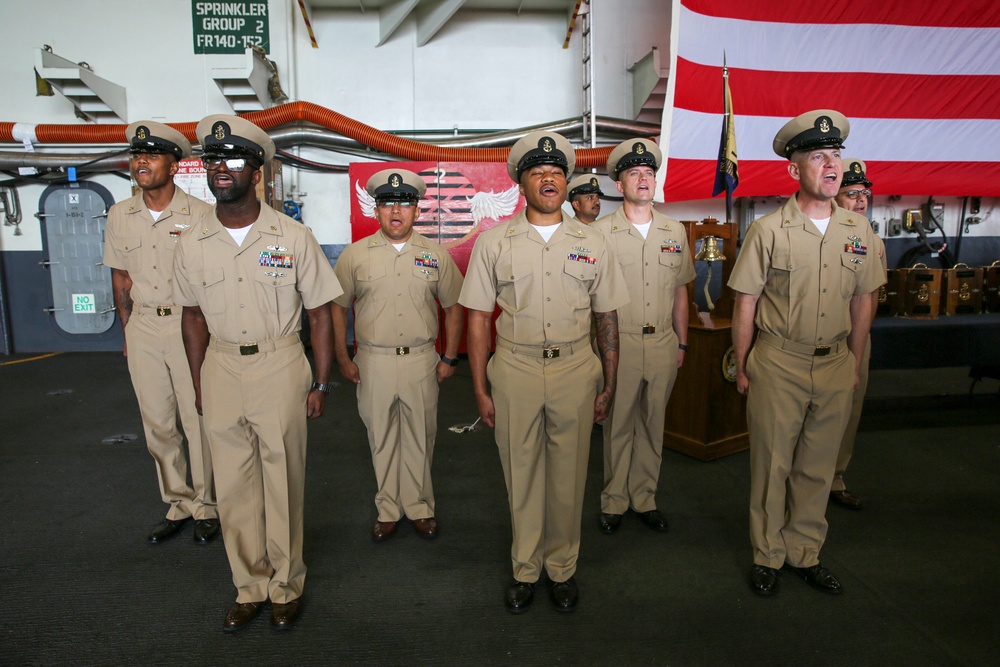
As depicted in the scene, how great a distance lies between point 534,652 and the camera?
1.94 metres

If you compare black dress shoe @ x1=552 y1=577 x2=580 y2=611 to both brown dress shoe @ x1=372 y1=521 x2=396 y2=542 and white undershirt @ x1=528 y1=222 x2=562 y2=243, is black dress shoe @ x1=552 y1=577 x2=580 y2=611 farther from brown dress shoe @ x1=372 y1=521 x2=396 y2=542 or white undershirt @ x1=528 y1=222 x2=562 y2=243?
white undershirt @ x1=528 y1=222 x2=562 y2=243

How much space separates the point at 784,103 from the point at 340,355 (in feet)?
17.1

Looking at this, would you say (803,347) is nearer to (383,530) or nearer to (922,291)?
(383,530)

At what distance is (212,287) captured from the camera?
1931 mm

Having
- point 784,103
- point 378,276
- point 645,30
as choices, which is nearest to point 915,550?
point 378,276

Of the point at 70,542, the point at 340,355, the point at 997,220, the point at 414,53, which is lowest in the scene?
the point at 70,542

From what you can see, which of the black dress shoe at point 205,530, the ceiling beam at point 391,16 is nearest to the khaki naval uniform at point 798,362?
the black dress shoe at point 205,530

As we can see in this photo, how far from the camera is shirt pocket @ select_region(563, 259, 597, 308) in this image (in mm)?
2055

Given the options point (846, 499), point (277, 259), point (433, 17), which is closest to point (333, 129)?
point (433, 17)

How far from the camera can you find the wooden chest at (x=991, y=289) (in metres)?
4.87

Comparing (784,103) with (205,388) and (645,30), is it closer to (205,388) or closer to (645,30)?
(645,30)

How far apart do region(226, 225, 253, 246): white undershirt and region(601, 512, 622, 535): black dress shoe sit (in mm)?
2035

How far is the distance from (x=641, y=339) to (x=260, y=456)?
5.78 ft

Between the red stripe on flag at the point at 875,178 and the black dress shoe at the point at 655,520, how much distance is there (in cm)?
372
